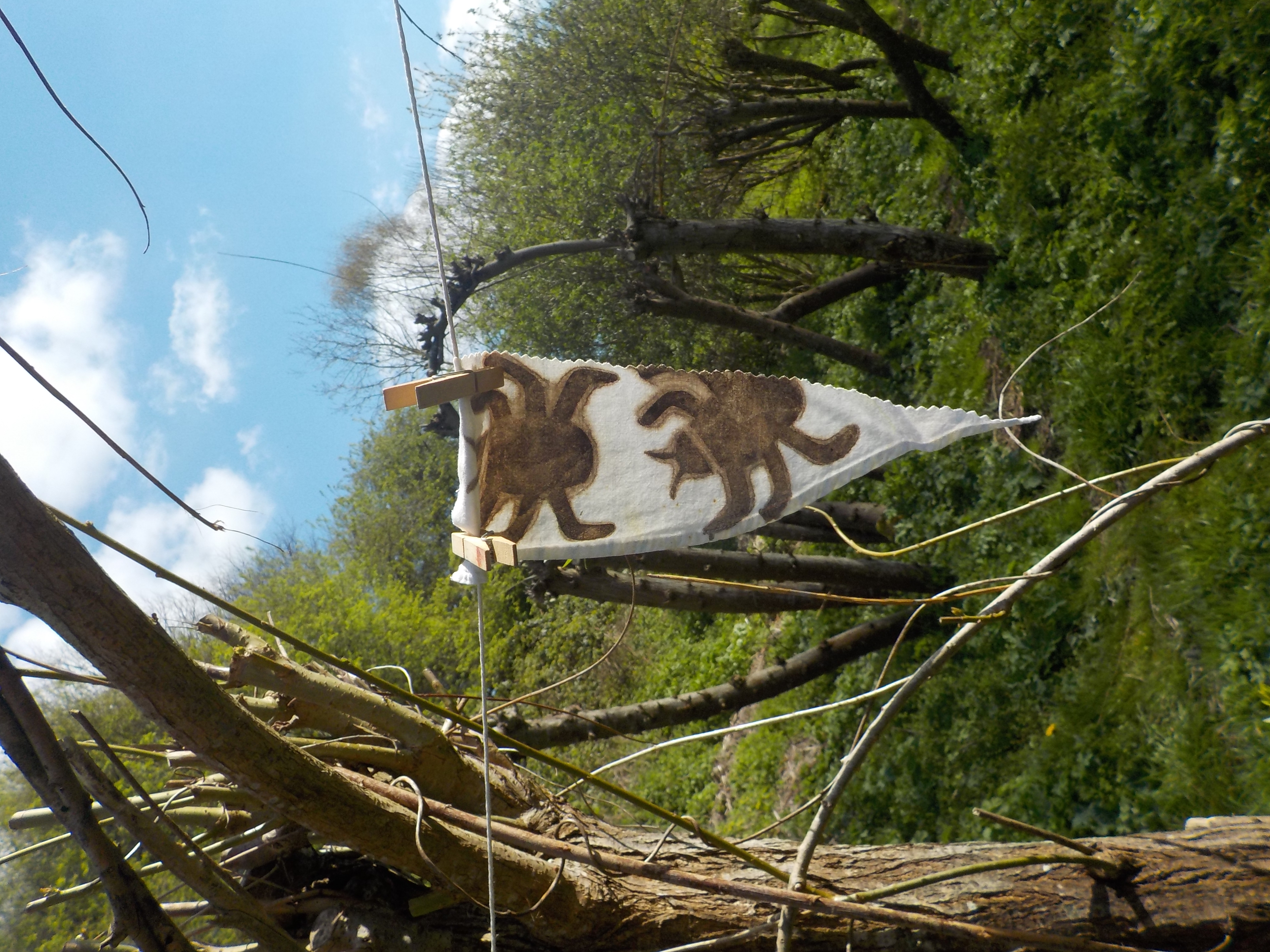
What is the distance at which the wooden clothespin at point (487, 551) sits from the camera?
178 cm

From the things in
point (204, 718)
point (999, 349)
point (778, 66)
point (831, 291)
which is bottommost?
point (204, 718)

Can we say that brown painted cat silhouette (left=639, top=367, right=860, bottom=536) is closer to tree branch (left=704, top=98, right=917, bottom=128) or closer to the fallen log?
the fallen log

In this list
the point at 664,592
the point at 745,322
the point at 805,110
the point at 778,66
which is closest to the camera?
the point at 664,592

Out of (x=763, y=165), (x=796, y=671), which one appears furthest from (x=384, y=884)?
(x=763, y=165)

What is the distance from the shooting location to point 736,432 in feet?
6.84

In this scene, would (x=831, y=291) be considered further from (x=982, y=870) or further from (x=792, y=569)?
(x=982, y=870)

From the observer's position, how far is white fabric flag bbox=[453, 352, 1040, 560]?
75.9 inches

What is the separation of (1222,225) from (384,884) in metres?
3.53

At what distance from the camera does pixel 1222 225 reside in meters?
3.08

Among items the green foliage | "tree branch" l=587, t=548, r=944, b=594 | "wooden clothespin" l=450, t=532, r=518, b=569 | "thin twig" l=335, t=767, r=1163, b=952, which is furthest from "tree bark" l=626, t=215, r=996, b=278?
"thin twig" l=335, t=767, r=1163, b=952

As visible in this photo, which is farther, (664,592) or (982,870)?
(664,592)

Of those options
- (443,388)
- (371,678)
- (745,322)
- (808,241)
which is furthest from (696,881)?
(745,322)

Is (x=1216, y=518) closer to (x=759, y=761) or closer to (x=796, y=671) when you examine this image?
(x=796, y=671)

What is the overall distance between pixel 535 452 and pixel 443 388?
0.29 meters
